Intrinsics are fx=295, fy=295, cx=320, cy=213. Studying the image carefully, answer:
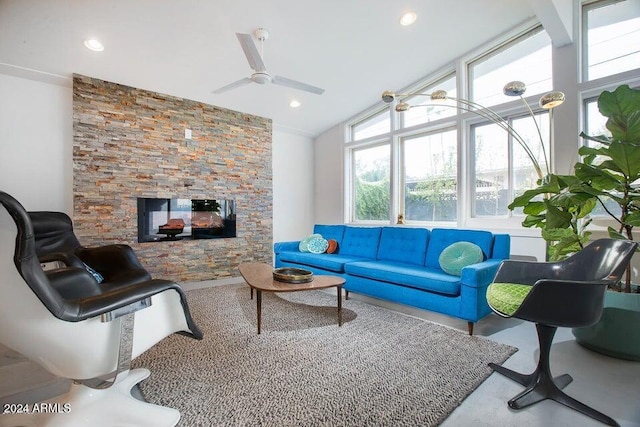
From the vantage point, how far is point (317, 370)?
1.89 metres

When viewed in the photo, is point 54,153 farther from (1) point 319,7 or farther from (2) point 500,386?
(2) point 500,386

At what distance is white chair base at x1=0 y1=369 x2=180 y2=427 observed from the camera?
1312mm

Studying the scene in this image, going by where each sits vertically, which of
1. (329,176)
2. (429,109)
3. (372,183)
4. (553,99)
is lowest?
(372,183)

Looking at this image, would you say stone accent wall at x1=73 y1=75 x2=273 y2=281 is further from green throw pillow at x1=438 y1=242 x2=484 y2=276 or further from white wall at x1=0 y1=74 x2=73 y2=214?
green throw pillow at x1=438 y1=242 x2=484 y2=276

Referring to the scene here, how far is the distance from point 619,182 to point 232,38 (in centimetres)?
367

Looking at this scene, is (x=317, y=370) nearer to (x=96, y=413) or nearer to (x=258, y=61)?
(x=96, y=413)

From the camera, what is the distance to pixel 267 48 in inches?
134

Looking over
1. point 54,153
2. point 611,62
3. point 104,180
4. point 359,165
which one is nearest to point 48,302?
point 104,180

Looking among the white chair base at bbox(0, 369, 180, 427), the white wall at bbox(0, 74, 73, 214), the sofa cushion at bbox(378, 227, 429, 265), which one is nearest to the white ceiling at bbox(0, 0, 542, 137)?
the white wall at bbox(0, 74, 73, 214)

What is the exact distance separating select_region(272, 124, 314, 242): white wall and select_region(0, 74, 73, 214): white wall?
10.1 feet

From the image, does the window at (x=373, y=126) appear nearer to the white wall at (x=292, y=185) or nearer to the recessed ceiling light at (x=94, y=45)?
the white wall at (x=292, y=185)

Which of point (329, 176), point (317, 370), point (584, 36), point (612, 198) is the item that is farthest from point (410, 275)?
point (329, 176)

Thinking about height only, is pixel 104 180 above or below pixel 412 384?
above

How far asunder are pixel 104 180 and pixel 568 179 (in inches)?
195
